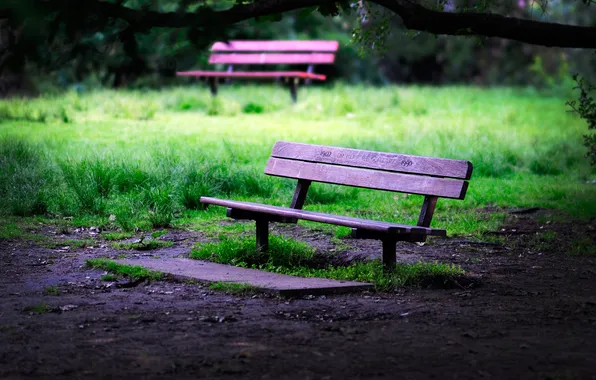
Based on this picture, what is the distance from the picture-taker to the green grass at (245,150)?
8.98 metres

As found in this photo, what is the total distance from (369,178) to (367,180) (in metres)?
0.02

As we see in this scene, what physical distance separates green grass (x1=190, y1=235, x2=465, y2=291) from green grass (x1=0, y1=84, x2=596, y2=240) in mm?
1173

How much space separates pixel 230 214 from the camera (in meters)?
6.96

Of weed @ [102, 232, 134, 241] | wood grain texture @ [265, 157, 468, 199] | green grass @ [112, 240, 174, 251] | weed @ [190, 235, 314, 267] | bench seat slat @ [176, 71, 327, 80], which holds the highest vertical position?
wood grain texture @ [265, 157, 468, 199]

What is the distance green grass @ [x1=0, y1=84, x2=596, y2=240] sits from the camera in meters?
8.98

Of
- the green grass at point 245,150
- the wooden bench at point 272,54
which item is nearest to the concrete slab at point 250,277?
the green grass at point 245,150

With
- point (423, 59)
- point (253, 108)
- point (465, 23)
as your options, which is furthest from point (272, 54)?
point (465, 23)

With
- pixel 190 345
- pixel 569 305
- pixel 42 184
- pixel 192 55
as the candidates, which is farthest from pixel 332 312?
pixel 42 184

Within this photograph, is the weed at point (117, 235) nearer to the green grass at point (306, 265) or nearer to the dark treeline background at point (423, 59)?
the green grass at point (306, 265)

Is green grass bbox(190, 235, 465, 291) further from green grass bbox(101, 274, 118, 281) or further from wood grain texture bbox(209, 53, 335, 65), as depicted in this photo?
wood grain texture bbox(209, 53, 335, 65)

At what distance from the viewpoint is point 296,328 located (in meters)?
5.00

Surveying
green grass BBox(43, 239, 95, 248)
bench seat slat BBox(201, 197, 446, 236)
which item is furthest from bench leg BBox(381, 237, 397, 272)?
green grass BBox(43, 239, 95, 248)

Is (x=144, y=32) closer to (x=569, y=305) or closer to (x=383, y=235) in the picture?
(x=383, y=235)

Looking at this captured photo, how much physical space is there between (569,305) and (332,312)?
60.5 inches
